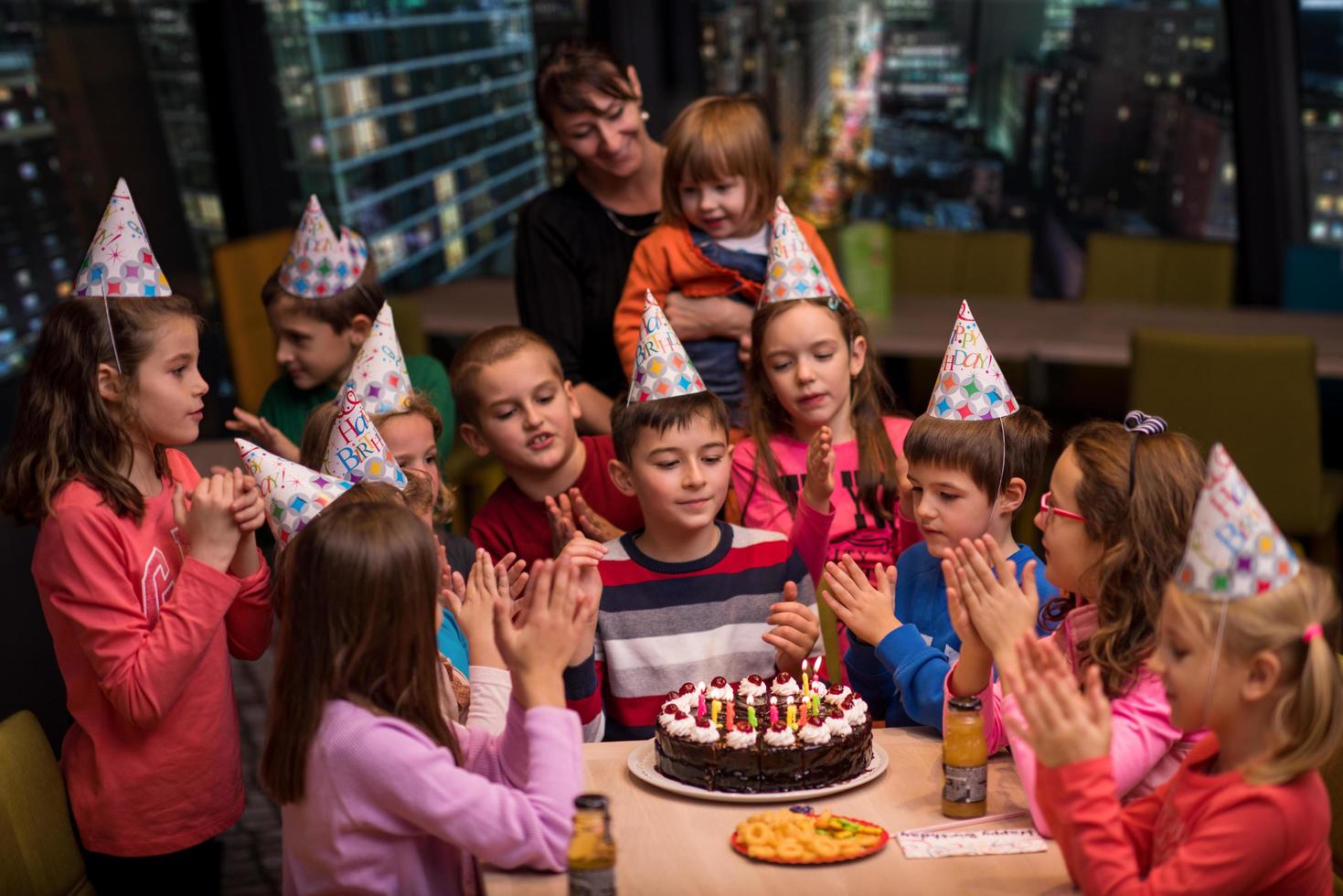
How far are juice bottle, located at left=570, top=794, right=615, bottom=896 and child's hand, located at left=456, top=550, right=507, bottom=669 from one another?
0.48 m

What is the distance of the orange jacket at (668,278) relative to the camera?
307 centimetres

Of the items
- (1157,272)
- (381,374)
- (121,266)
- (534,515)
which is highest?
(121,266)

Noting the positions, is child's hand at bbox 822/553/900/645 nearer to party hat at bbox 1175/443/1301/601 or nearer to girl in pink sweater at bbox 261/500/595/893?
girl in pink sweater at bbox 261/500/595/893

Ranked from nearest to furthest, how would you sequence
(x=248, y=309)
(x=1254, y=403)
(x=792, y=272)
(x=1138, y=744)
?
1. (x=1138, y=744)
2. (x=792, y=272)
3. (x=1254, y=403)
4. (x=248, y=309)

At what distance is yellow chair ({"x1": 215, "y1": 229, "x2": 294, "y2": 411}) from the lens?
5273 millimetres

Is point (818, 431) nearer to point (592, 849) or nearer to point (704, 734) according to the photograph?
point (704, 734)

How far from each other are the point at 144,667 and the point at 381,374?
2.45 feet

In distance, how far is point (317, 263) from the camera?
10.4 ft

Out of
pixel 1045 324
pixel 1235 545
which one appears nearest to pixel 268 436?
pixel 1235 545

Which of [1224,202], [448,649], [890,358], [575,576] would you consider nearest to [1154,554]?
[575,576]

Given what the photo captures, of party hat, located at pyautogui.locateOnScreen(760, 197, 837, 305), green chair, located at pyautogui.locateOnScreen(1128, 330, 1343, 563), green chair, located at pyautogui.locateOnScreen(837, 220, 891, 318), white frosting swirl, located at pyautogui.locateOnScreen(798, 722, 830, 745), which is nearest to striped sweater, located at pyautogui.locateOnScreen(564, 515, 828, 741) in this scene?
white frosting swirl, located at pyautogui.locateOnScreen(798, 722, 830, 745)

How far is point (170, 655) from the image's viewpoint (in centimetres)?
218

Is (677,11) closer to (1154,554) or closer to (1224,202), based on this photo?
(1224,202)

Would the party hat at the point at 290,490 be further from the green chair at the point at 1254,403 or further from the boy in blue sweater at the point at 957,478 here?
the green chair at the point at 1254,403
